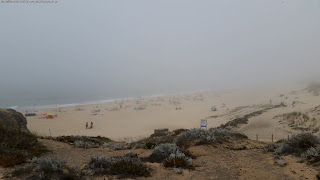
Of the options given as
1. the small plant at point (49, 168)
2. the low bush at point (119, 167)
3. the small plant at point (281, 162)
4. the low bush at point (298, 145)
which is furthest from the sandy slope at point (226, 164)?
the small plant at point (49, 168)

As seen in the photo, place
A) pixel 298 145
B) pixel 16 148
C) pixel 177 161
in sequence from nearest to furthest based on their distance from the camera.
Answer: pixel 177 161 → pixel 16 148 → pixel 298 145

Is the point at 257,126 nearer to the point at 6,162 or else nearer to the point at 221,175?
the point at 221,175

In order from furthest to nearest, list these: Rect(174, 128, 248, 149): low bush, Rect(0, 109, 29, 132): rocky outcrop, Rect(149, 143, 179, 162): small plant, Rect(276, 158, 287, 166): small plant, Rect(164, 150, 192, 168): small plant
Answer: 1. Rect(0, 109, 29, 132): rocky outcrop
2. Rect(174, 128, 248, 149): low bush
3. Rect(149, 143, 179, 162): small plant
4. Rect(276, 158, 287, 166): small plant
5. Rect(164, 150, 192, 168): small plant

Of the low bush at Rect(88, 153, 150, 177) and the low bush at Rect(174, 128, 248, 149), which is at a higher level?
the low bush at Rect(88, 153, 150, 177)

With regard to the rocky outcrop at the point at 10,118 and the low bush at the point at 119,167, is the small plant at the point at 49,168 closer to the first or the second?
the low bush at the point at 119,167

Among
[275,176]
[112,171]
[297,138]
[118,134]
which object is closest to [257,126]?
[297,138]

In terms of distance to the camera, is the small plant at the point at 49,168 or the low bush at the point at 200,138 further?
the low bush at the point at 200,138

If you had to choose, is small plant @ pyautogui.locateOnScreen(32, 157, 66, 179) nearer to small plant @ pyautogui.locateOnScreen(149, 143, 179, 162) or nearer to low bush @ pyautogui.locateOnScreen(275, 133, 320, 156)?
small plant @ pyautogui.locateOnScreen(149, 143, 179, 162)

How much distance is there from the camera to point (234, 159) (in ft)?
26.5

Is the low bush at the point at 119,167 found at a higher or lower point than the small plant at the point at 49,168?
lower

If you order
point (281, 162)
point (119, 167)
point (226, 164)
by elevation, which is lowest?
point (226, 164)

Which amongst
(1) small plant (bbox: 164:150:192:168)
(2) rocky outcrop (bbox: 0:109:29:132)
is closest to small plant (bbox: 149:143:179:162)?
(1) small plant (bbox: 164:150:192:168)

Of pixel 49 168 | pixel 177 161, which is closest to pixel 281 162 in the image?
pixel 177 161

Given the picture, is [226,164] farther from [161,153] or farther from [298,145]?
[298,145]
